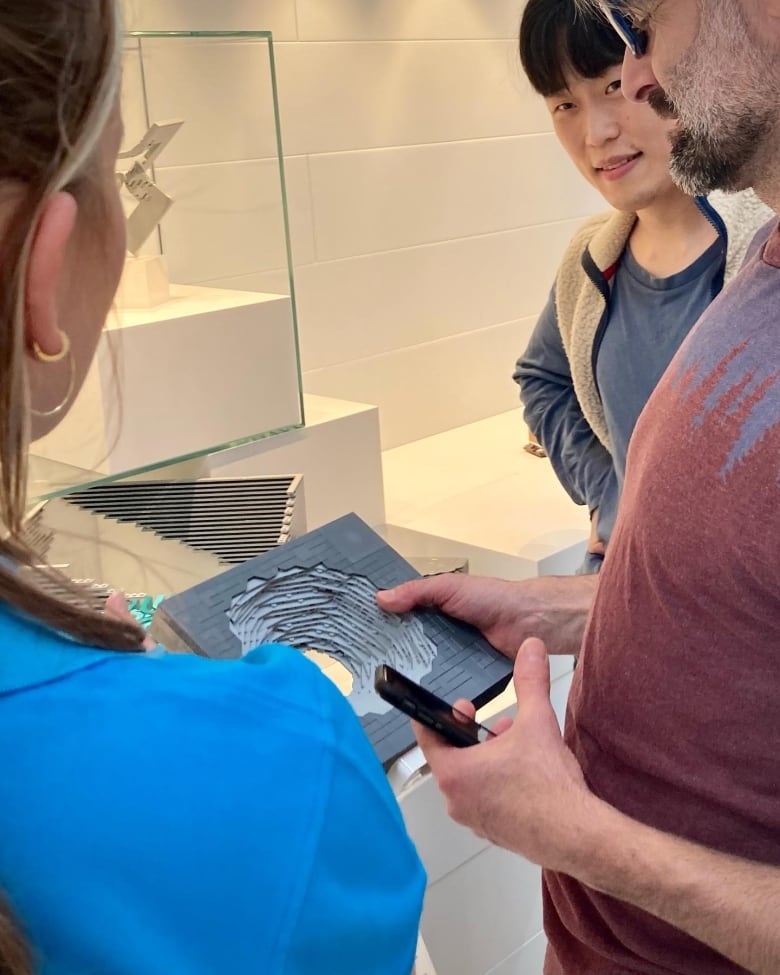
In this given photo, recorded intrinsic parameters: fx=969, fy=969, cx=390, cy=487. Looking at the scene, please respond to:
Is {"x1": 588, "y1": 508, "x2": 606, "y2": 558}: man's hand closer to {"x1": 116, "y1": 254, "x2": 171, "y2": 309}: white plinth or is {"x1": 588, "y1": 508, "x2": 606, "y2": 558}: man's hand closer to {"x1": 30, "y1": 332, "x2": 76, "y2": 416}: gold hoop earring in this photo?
{"x1": 116, "y1": 254, "x2": 171, "y2": 309}: white plinth

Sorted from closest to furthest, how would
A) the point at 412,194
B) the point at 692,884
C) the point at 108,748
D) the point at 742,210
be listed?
the point at 108,748, the point at 692,884, the point at 742,210, the point at 412,194

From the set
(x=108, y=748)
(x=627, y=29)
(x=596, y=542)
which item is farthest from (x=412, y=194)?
(x=108, y=748)

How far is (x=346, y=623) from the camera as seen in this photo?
85 cm

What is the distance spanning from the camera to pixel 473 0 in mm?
1908

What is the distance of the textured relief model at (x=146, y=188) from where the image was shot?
103cm

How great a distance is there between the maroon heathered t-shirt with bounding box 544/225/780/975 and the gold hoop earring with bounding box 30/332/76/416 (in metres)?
0.43

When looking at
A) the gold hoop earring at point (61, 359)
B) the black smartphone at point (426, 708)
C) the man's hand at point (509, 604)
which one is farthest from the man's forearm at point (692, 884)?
the gold hoop earring at point (61, 359)

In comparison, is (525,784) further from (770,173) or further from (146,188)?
(146,188)

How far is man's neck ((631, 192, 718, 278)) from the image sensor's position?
120 centimetres

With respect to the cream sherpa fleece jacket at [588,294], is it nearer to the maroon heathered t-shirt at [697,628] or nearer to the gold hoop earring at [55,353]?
the maroon heathered t-shirt at [697,628]

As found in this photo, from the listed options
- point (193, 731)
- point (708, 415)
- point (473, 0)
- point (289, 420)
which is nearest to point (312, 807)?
point (193, 731)

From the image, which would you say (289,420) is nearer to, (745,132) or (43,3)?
(745,132)

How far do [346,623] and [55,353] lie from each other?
47cm

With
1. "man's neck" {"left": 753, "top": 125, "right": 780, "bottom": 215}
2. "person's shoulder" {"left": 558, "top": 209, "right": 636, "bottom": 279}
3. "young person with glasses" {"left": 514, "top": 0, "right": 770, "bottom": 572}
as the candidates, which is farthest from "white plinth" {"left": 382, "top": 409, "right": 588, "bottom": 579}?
"man's neck" {"left": 753, "top": 125, "right": 780, "bottom": 215}
